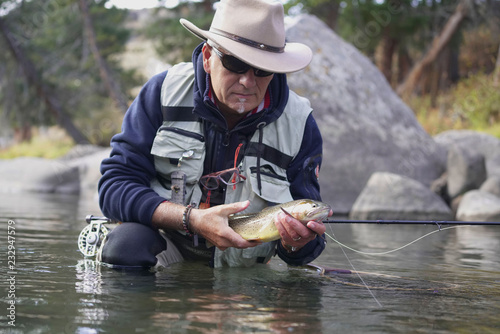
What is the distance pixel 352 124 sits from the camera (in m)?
9.96

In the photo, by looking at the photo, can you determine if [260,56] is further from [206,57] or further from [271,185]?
[271,185]

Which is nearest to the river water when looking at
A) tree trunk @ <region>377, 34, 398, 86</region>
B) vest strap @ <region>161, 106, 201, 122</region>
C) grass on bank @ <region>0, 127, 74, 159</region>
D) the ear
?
vest strap @ <region>161, 106, 201, 122</region>

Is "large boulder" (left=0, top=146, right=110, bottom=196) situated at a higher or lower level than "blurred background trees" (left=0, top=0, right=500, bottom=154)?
lower

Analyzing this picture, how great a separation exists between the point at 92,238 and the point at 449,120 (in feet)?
43.4

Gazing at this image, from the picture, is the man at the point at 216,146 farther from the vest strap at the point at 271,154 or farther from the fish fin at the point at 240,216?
the fish fin at the point at 240,216

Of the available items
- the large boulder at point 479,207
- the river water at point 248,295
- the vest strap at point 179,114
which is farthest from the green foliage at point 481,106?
the vest strap at point 179,114

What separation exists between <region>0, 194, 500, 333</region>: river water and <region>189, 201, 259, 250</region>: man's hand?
0.75 feet

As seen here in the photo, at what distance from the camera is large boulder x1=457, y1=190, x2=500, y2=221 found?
8.15m

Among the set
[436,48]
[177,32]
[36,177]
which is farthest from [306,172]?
[177,32]

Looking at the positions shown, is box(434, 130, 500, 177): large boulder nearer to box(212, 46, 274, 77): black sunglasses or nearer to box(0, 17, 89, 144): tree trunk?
box(212, 46, 274, 77): black sunglasses

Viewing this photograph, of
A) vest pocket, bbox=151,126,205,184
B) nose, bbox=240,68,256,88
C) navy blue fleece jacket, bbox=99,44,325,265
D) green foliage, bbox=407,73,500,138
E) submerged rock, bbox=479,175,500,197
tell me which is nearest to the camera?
nose, bbox=240,68,256,88

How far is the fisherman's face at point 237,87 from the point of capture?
3.54m

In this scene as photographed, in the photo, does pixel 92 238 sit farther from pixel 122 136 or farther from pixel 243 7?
pixel 243 7

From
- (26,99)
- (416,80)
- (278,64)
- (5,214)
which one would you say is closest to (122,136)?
(278,64)
